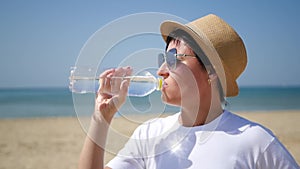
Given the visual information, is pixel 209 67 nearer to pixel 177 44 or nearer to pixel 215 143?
pixel 177 44

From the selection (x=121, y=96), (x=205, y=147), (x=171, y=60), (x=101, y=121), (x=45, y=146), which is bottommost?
(x=45, y=146)

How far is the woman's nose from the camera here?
6.53 feet

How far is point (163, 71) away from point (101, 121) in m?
0.38

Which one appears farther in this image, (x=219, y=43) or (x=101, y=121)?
(x=219, y=43)

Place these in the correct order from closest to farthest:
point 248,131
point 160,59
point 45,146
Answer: point 248,131
point 160,59
point 45,146

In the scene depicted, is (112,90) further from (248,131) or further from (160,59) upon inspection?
(248,131)

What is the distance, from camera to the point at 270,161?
1.76m

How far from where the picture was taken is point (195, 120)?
205cm

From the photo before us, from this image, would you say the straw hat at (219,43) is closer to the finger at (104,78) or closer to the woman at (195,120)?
the woman at (195,120)

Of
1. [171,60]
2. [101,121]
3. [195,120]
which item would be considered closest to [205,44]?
[171,60]

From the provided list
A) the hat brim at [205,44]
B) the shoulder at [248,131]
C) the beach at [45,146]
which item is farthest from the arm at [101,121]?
the beach at [45,146]

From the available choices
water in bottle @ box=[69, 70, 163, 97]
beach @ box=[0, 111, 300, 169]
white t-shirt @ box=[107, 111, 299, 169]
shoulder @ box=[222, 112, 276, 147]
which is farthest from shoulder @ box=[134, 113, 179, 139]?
beach @ box=[0, 111, 300, 169]

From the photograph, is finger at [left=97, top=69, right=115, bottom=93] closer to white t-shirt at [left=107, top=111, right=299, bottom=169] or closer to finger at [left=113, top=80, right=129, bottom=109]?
finger at [left=113, top=80, right=129, bottom=109]

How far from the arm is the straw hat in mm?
369
